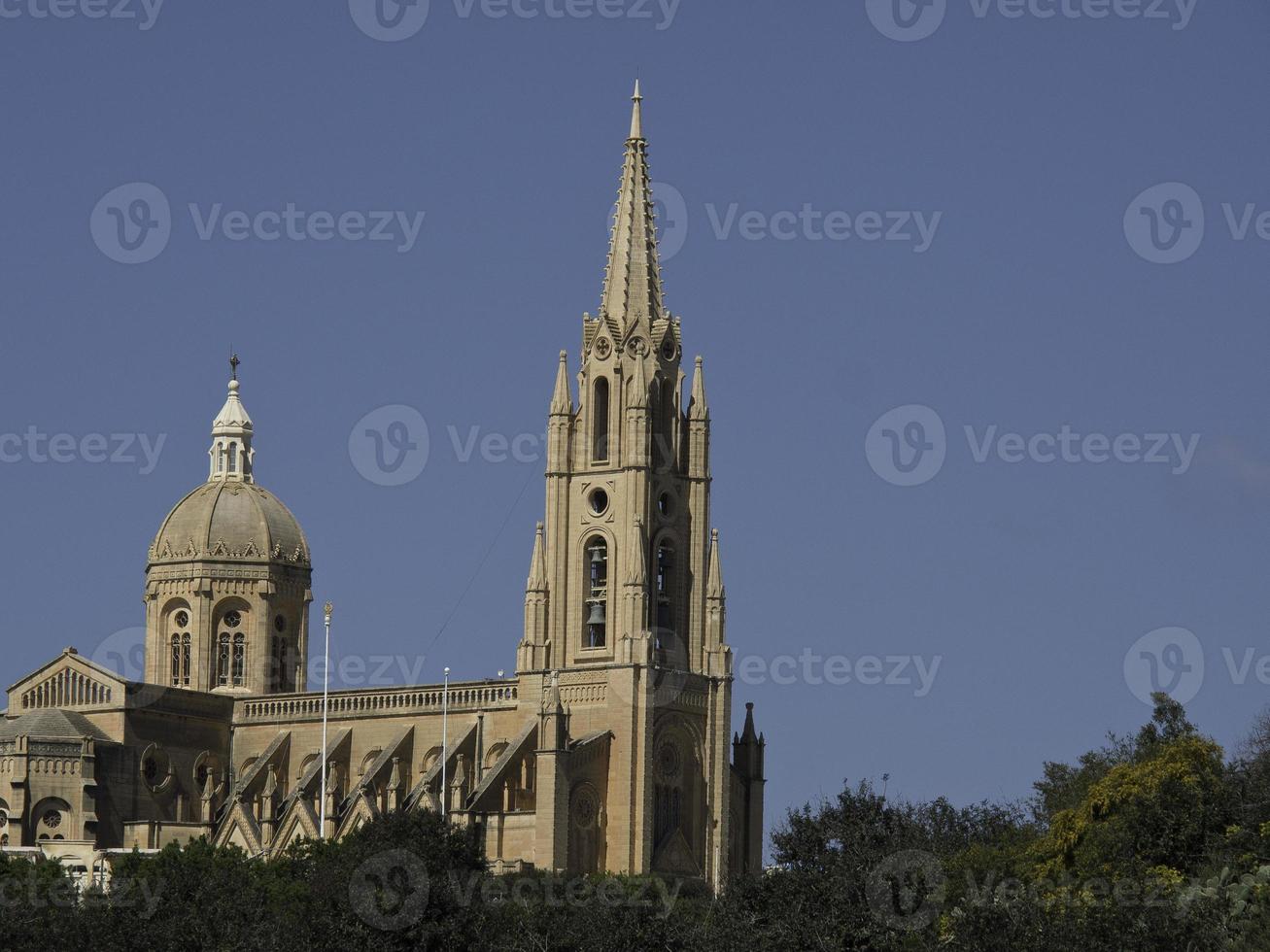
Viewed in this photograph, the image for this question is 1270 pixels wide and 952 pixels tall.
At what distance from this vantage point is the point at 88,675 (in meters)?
143

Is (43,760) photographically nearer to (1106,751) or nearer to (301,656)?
(301,656)

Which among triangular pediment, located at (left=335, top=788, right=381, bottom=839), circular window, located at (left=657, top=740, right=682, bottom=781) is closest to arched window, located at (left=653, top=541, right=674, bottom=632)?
circular window, located at (left=657, top=740, right=682, bottom=781)

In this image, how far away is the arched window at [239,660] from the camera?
15325cm

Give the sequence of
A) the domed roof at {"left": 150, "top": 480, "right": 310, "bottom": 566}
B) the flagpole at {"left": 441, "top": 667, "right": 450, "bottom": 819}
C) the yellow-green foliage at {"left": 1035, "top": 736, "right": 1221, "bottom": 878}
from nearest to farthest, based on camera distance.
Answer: the yellow-green foliage at {"left": 1035, "top": 736, "right": 1221, "bottom": 878}, the flagpole at {"left": 441, "top": 667, "right": 450, "bottom": 819}, the domed roof at {"left": 150, "top": 480, "right": 310, "bottom": 566}

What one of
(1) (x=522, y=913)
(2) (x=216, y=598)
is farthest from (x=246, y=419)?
(1) (x=522, y=913)

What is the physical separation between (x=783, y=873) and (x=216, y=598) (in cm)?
6135

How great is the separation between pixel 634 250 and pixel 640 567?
49.0 feet

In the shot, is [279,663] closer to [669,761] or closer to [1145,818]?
[669,761]

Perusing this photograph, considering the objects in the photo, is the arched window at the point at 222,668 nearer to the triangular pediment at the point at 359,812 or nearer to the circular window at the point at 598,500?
the triangular pediment at the point at 359,812

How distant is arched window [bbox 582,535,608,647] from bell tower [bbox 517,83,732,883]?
81 millimetres

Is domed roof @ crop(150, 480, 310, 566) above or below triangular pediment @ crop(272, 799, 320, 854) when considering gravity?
above

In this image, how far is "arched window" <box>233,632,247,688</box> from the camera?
15325 centimetres

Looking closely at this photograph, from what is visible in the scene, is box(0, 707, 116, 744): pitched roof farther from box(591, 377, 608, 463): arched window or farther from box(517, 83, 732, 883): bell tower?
box(591, 377, 608, 463): arched window

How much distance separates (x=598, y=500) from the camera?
449ft
